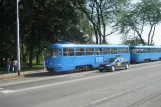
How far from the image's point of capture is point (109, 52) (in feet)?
118

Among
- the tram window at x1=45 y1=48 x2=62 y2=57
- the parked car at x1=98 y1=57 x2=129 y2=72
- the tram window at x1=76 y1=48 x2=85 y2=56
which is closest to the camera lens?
the tram window at x1=45 y1=48 x2=62 y2=57

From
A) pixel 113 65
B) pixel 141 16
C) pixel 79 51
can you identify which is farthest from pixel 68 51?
pixel 141 16

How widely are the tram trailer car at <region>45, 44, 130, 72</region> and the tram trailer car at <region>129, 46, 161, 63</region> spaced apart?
38.6 ft

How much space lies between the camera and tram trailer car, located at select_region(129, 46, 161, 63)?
155 feet

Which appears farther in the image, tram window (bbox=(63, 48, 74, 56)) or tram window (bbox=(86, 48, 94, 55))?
tram window (bbox=(86, 48, 94, 55))

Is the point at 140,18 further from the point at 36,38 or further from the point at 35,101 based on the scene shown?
the point at 35,101

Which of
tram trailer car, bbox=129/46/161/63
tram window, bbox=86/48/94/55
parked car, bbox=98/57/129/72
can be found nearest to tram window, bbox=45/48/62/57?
tram window, bbox=86/48/94/55

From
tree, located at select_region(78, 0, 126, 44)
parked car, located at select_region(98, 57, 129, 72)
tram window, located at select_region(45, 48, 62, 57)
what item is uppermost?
tree, located at select_region(78, 0, 126, 44)

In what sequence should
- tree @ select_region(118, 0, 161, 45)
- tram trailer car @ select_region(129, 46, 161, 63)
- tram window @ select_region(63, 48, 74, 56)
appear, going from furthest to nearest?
tree @ select_region(118, 0, 161, 45)
tram trailer car @ select_region(129, 46, 161, 63)
tram window @ select_region(63, 48, 74, 56)

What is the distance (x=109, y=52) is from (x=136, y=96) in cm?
2260

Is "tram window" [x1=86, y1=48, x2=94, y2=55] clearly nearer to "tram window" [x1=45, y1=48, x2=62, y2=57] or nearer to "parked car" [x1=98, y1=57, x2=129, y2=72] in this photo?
"parked car" [x1=98, y1=57, x2=129, y2=72]

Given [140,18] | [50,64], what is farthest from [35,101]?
[140,18]

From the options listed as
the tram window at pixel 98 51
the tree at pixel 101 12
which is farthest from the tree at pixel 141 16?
the tram window at pixel 98 51

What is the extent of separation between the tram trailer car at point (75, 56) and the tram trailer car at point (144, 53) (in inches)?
464
